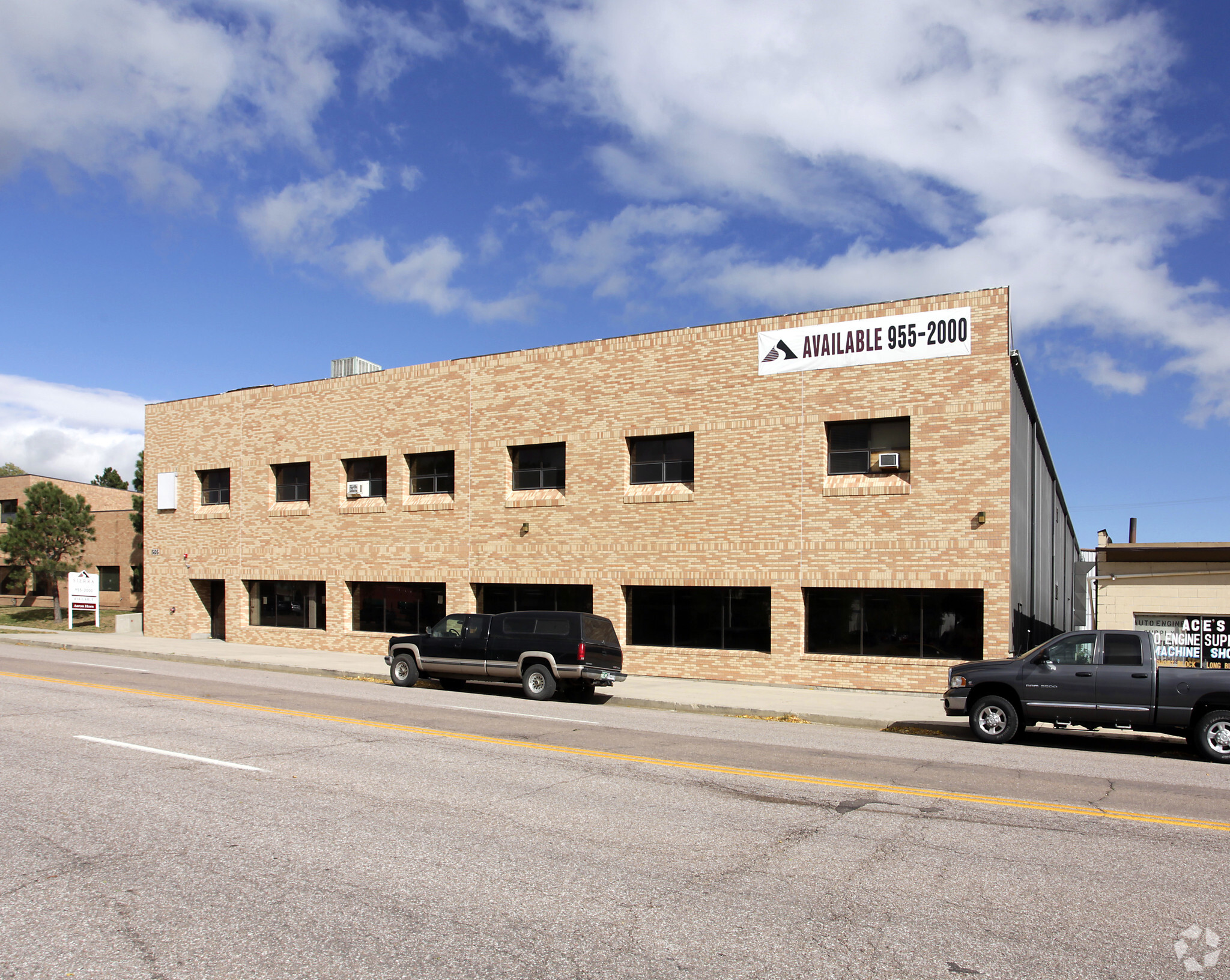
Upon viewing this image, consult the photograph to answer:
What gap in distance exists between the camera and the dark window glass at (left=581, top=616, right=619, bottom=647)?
17.4 metres

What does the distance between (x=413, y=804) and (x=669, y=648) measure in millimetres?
14748

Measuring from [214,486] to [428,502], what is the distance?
10242 mm

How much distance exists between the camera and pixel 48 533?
134 ft

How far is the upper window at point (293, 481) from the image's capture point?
1145 inches

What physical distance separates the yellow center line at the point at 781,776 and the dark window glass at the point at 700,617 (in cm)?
834

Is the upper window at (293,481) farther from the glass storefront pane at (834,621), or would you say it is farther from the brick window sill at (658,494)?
the glass storefront pane at (834,621)

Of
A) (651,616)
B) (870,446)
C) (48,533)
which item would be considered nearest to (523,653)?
(651,616)

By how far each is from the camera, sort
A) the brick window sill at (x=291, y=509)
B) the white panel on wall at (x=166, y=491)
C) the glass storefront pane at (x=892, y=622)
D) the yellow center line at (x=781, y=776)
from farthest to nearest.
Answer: the white panel on wall at (x=166, y=491), the brick window sill at (x=291, y=509), the glass storefront pane at (x=892, y=622), the yellow center line at (x=781, y=776)

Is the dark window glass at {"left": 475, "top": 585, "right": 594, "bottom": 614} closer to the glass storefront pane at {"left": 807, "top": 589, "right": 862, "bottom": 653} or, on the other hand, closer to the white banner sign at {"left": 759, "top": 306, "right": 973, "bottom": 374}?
the glass storefront pane at {"left": 807, "top": 589, "right": 862, "bottom": 653}

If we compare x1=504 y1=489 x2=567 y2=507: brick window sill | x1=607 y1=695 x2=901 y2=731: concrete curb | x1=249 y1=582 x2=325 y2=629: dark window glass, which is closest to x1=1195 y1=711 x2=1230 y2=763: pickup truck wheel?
x1=607 y1=695 x2=901 y2=731: concrete curb

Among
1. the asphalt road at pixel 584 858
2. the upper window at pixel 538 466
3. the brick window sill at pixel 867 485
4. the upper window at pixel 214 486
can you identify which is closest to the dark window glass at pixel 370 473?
the upper window at pixel 538 466

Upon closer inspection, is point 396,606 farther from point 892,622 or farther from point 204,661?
point 892,622

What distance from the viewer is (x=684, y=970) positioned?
4.50m

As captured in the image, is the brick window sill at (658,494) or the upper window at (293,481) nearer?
the brick window sill at (658,494)
